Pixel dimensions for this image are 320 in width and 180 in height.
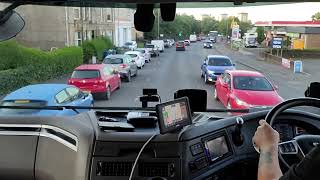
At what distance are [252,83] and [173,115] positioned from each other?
4.09 m

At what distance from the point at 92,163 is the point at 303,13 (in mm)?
1748

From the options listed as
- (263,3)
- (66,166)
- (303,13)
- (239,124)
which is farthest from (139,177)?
(303,13)

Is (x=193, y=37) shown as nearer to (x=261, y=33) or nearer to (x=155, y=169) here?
(x=261, y=33)

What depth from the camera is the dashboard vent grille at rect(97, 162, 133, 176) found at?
8.03 ft

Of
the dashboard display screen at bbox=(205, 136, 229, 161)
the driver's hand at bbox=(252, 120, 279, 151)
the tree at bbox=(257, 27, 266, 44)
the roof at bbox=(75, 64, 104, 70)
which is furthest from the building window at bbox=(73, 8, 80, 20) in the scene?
the driver's hand at bbox=(252, 120, 279, 151)

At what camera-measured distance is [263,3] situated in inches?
117

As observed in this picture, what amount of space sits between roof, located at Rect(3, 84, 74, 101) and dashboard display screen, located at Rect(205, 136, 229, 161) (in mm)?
1304

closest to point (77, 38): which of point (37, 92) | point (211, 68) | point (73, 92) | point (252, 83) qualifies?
point (73, 92)

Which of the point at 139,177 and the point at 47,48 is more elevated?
the point at 47,48

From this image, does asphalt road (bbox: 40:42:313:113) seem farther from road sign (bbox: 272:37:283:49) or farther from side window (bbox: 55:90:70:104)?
road sign (bbox: 272:37:283:49)

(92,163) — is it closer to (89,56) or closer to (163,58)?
(89,56)

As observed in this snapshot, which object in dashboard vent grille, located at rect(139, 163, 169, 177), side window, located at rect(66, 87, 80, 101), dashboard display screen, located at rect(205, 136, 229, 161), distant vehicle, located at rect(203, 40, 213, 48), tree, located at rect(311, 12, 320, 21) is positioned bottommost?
dashboard vent grille, located at rect(139, 163, 169, 177)

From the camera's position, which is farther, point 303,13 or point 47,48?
point 47,48

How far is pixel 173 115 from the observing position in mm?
2363
